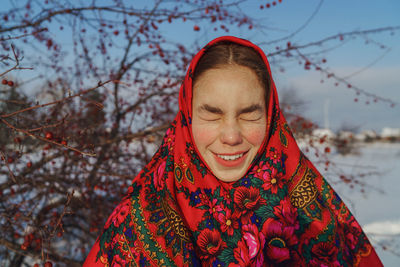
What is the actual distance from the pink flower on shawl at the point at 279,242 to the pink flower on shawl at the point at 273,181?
0.13m

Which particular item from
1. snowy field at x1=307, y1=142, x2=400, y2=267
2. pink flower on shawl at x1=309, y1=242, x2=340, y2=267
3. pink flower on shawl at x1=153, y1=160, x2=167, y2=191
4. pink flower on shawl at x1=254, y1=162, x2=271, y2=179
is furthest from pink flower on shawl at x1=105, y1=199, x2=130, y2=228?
snowy field at x1=307, y1=142, x2=400, y2=267

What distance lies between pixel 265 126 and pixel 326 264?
2.08 ft

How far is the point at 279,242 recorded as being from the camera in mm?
1158

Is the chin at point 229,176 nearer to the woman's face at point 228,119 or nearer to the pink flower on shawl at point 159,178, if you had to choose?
the woman's face at point 228,119

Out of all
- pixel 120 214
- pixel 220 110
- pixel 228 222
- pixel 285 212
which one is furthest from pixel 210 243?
pixel 220 110

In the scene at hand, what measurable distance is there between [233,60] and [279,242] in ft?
2.58

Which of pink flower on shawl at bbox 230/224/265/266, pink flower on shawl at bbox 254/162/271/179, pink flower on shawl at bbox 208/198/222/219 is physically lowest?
pink flower on shawl at bbox 230/224/265/266

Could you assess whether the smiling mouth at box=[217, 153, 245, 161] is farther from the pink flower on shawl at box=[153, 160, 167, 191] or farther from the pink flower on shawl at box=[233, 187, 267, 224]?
the pink flower on shawl at box=[153, 160, 167, 191]

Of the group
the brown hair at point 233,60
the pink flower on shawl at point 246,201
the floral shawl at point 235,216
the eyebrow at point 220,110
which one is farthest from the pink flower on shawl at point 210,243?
the brown hair at point 233,60

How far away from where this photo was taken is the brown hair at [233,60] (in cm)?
122

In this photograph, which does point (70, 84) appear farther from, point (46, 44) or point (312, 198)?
point (312, 198)

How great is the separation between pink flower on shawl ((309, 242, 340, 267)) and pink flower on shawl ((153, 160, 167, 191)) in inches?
27.8

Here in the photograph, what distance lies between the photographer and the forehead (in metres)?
1.16

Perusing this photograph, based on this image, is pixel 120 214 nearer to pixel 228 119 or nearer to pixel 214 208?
pixel 214 208
